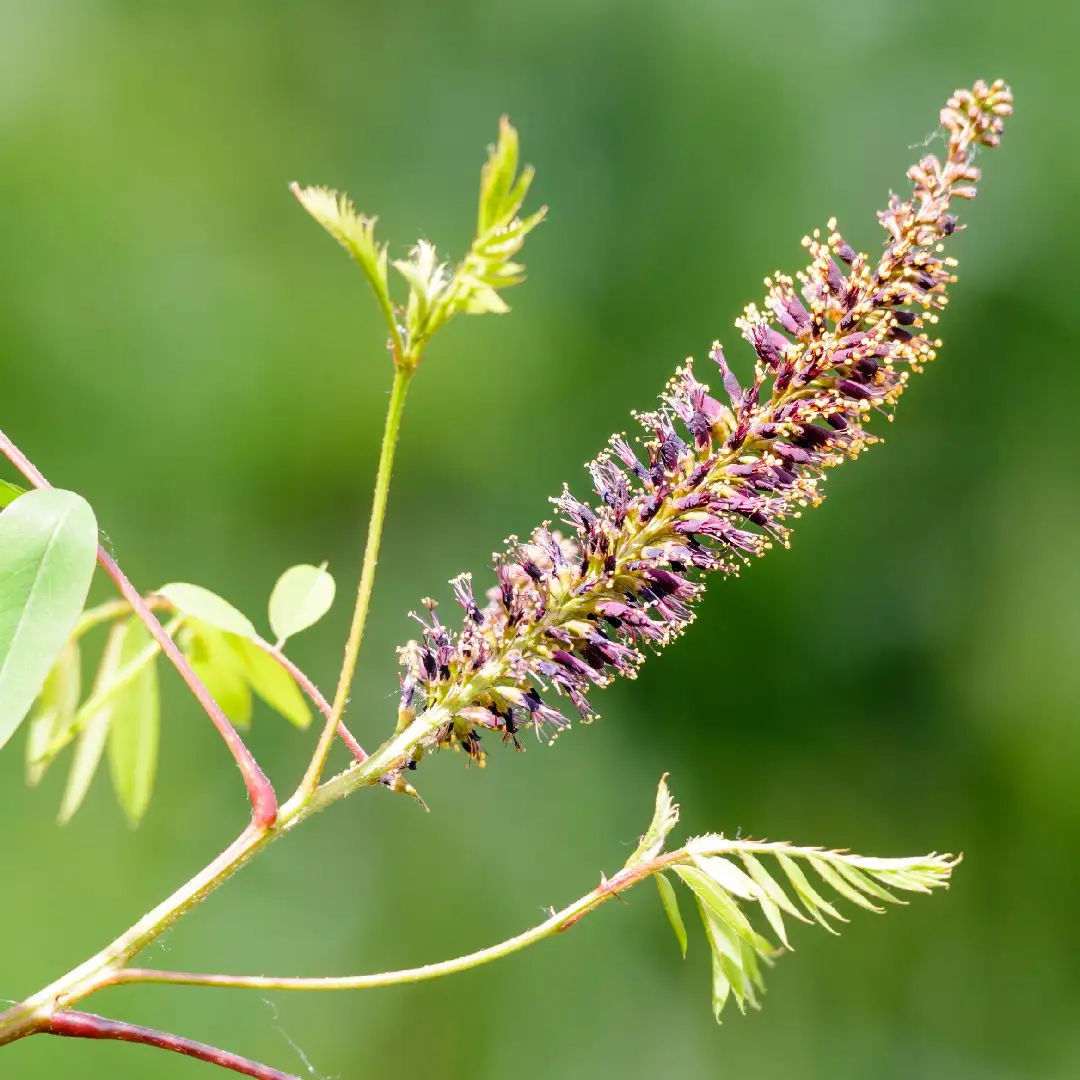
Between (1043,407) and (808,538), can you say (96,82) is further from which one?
(1043,407)

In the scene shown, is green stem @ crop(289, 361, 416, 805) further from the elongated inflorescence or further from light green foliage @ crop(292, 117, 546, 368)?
the elongated inflorescence

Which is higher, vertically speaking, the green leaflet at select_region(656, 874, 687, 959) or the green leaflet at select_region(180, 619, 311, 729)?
the green leaflet at select_region(180, 619, 311, 729)

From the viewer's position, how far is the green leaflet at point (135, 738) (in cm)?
128

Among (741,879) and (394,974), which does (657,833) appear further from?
(394,974)

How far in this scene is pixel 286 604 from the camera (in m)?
1.19

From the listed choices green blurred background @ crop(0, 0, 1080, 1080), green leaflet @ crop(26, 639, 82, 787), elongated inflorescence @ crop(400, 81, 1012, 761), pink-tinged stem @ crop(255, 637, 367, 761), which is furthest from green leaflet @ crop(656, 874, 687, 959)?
green blurred background @ crop(0, 0, 1080, 1080)

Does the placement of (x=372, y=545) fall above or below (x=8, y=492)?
below

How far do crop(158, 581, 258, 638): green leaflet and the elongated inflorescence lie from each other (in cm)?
19

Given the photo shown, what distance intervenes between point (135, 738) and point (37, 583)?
524mm

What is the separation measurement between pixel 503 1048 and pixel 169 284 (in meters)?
3.80

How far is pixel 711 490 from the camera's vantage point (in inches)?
37.0

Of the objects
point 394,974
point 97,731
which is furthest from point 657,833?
point 97,731

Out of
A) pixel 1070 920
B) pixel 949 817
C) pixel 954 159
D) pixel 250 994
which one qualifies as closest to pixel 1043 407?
pixel 949 817

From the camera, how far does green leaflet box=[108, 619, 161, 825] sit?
1.28 meters
